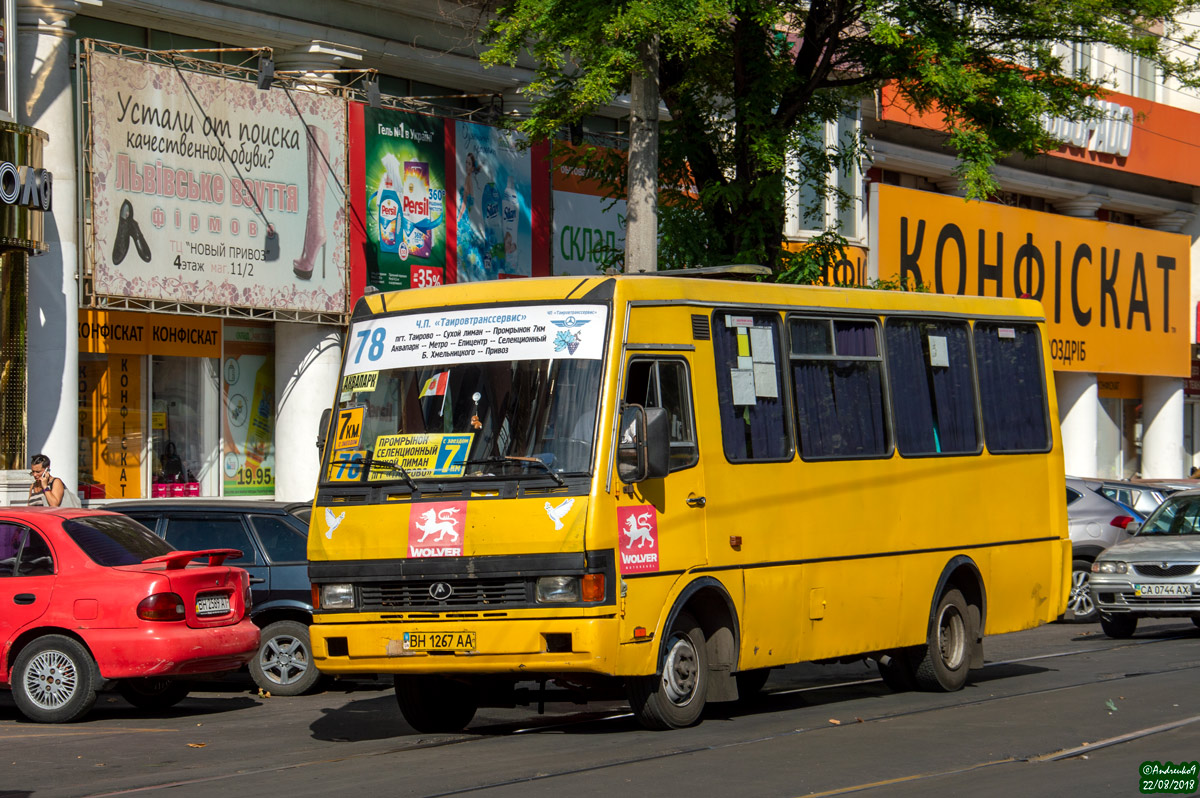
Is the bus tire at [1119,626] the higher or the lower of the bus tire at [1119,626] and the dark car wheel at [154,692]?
the lower

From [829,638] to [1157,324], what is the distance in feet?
107

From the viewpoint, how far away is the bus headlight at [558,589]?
9953 millimetres

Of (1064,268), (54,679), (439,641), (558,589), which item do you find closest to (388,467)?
(439,641)

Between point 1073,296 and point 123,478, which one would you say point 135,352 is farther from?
point 1073,296

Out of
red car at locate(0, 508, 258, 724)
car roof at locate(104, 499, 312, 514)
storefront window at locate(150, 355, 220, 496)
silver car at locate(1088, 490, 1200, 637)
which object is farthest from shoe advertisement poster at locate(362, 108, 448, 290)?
red car at locate(0, 508, 258, 724)

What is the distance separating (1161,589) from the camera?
17.8 m

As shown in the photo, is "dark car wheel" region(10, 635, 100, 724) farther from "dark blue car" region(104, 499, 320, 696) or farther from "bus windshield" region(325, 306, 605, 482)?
"bus windshield" region(325, 306, 605, 482)

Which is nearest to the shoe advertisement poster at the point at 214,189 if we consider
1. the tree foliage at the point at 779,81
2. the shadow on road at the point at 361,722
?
the tree foliage at the point at 779,81

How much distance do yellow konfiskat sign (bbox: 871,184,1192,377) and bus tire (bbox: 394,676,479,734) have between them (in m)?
20.6

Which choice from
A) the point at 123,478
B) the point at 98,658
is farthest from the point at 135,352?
the point at 98,658

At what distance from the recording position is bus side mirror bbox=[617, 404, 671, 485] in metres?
10.1

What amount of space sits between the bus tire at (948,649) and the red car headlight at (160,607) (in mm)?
5772

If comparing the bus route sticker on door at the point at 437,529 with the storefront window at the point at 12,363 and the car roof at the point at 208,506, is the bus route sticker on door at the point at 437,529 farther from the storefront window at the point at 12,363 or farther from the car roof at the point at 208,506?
the storefront window at the point at 12,363
